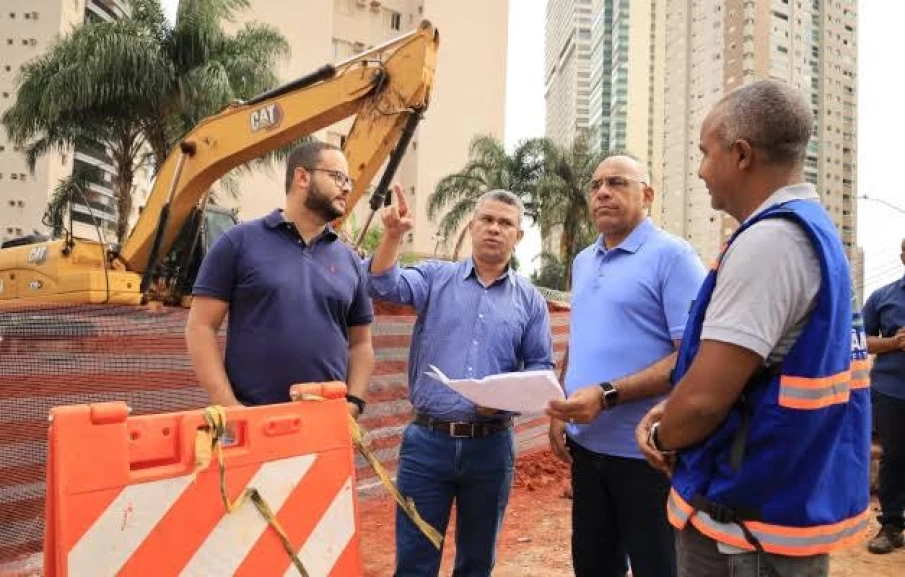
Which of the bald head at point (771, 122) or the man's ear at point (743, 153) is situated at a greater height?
the bald head at point (771, 122)

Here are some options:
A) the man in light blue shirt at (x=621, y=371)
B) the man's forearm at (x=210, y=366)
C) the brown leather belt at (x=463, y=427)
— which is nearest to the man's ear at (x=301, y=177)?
the man's forearm at (x=210, y=366)

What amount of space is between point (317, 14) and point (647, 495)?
53328 mm

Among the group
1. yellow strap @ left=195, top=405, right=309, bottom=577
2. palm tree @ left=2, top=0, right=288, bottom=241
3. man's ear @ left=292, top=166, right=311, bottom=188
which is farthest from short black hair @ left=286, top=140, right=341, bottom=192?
palm tree @ left=2, top=0, right=288, bottom=241

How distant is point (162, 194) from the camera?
8656 mm

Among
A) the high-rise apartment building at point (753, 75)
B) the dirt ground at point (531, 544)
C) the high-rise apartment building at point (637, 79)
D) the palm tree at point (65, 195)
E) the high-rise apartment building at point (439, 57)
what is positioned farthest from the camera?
the high-rise apartment building at point (637, 79)

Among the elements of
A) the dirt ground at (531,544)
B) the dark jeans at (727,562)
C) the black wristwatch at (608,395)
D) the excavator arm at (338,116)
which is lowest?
the dirt ground at (531,544)

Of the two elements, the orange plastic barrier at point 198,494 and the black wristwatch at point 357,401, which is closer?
the orange plastic barrier at point 198,494

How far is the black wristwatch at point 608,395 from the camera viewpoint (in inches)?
106

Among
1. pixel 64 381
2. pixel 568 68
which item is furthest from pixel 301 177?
pixel 568 68

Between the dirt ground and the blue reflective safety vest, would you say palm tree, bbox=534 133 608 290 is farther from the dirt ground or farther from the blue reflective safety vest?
the blue reflective safety vest

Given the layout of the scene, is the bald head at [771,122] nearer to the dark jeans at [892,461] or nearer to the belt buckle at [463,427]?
the belt buckle at [463,427]

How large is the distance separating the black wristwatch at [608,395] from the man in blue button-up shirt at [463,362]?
0.59 meters

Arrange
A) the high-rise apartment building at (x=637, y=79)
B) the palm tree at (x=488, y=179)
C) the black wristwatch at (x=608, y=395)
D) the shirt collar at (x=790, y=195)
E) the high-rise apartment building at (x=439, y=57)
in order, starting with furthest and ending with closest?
the high-rise apartment building at (x=637, y=79)
the high-rise apartment building at (x=439, y=57)
the palm tree at (x=488, y=179)
the black wristwatch at (x=608, y=395)
the shirt collar at (x=790, y=195)

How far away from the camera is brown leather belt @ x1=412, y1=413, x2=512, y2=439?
3109mm
